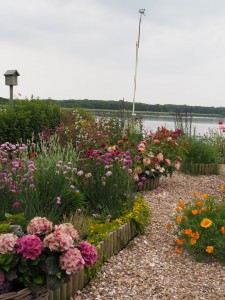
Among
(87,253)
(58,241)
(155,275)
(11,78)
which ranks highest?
(11,78)

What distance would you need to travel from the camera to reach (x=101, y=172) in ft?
18.2

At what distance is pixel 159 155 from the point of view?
24.1ft

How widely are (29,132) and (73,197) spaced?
5.50 meters

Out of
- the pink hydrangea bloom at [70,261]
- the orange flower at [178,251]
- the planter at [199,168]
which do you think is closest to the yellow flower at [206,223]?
the orange flower at [178,251]

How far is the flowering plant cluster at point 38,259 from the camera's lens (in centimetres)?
278

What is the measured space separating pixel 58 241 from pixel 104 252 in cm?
154

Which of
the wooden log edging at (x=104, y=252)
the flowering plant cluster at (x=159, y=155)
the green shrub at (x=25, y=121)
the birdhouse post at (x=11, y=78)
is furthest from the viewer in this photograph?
the birdhouse post at (x=11, y=78)

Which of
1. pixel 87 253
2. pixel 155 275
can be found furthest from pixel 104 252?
pixel 87 253

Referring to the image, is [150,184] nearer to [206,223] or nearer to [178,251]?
[178,251]

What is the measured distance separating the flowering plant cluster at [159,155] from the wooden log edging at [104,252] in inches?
84.6

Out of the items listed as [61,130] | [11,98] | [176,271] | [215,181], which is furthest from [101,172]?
[11,98]

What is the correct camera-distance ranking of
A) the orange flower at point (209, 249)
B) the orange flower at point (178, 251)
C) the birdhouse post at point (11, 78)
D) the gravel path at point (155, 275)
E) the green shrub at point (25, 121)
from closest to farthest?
the gravel path at point (155, 275)
the orange flower at point (209, 249)
the orange flower at point (178, 251)
the green shrub at point (25, 121)
the birdhouse post at point (11, 78)

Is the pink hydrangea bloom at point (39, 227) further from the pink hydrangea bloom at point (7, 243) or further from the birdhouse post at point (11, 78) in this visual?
the birdhouse post at point (11, 78)

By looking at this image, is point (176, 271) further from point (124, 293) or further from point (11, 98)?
point (11, 98)
